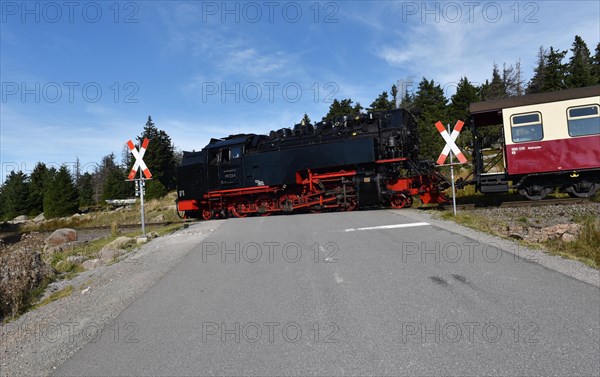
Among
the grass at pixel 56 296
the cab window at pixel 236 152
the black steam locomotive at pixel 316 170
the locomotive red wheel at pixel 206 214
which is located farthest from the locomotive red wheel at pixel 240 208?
the grass at pixel 56 296

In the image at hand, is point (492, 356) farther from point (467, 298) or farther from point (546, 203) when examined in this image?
point (546, 203)

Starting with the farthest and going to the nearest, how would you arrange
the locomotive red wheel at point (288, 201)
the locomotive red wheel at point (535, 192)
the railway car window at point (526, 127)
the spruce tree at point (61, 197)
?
the spruce tree at point (61, 197), the locomotive red wheel at point (288, 201), the locomotive red wheel at point (535, 192), the railway car window at point (526, 127)

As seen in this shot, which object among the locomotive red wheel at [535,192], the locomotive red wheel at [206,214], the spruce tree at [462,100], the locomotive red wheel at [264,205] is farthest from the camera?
the spruce tree at [462,100]

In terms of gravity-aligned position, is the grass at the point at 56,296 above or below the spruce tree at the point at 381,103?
below

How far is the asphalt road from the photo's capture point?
3344 mm

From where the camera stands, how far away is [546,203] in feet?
40.8

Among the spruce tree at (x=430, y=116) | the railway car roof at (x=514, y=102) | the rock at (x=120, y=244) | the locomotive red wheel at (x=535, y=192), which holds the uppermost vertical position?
the spruce tree at (x=430, y=116)

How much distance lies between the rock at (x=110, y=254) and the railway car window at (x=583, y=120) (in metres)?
14.0

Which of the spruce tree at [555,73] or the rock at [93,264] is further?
the spruce tree at [555,73]

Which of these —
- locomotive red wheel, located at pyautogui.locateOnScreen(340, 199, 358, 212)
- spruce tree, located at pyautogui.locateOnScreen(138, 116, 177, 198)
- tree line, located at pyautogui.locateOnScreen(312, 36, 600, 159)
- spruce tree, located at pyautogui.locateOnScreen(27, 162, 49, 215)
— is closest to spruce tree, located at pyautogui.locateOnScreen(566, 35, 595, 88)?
tree line, located at pyautogui.locateOnScreen(312, 36, 600, 159)

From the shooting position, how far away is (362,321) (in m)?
4.16

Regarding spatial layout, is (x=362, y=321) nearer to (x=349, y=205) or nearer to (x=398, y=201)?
(x=398, y=201)

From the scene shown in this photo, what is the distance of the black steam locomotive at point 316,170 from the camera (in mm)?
15727

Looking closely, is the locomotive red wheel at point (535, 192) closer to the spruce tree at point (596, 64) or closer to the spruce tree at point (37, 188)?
the spruce tree at point (596, 64)
